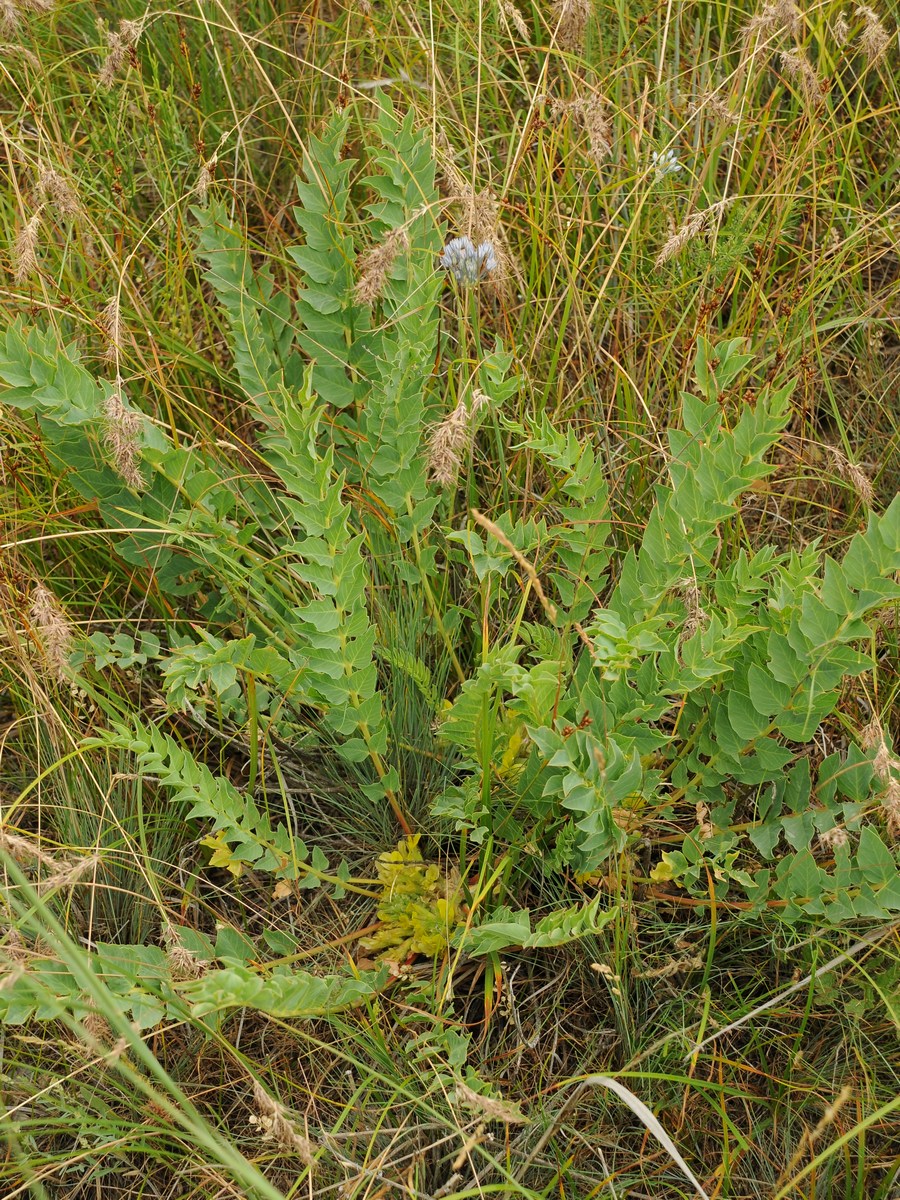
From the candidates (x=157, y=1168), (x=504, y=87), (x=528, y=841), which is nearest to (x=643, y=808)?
(x=528, y=841)

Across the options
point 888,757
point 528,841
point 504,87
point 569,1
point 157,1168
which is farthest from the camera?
point 504,87

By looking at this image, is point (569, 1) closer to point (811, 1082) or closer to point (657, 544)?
point (657, 544)

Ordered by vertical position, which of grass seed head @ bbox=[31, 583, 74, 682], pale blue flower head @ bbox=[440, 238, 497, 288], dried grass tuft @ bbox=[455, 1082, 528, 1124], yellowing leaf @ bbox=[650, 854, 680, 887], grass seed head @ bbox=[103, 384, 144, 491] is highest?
pale blue flower head @ bbox=[440, 238, 497, 288]

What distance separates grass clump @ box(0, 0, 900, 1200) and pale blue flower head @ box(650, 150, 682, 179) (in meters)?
0.01

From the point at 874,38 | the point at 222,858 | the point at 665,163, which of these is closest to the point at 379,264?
the point at 665,163

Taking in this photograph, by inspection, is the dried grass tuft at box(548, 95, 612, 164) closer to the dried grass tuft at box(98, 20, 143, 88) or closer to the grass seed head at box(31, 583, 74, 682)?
the dried grass tuft at box(98, 20, 143, 88)

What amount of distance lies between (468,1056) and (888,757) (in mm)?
769

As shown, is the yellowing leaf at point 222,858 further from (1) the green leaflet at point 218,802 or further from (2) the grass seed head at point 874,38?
(2) the grass seed head at point 874,38

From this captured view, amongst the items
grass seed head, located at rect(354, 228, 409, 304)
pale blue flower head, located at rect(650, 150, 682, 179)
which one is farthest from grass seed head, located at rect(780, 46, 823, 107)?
grass seed head, located at rect(354, 228, 409, 304)

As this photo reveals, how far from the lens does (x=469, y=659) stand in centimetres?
196

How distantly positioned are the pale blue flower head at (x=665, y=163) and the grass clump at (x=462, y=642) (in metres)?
0.01

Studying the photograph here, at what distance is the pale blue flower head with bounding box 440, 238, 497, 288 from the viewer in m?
1.87

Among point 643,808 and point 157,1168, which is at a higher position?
point 643,808

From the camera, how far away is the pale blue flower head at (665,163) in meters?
2.06
